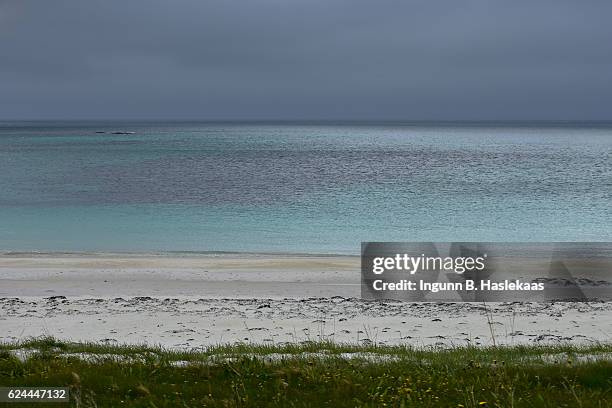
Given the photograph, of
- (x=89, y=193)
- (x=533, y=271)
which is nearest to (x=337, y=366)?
A: (x=533, y=271)

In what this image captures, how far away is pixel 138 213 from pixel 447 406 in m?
36.9

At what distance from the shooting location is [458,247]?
29.6 meters

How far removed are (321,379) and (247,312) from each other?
28.9 feet

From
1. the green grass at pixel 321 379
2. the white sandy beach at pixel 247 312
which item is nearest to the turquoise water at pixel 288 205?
the white sandy beach at pixel 247 312

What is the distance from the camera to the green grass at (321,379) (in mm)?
6113

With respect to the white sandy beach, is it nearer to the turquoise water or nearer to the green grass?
the green grass

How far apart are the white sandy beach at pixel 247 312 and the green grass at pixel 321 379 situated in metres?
3.58

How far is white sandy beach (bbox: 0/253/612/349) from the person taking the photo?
13.0 meters

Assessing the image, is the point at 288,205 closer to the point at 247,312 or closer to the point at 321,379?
the point at 247,312

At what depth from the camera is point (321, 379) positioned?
681 cm

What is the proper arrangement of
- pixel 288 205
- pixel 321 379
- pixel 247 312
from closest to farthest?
1. pixel 321 379
2. pixel 247 312
3. pixel 288 205

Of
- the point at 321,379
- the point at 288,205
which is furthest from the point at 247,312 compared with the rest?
the point at 288,205

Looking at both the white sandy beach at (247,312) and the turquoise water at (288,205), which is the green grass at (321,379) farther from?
the turquoise water at (288,205)

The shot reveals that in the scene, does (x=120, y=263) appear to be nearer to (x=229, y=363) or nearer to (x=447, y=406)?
(x=229, y=363)
